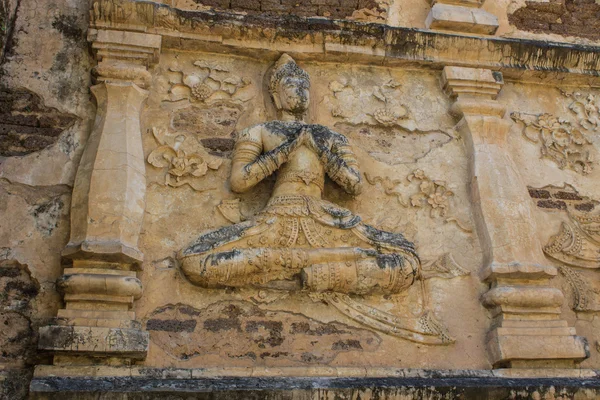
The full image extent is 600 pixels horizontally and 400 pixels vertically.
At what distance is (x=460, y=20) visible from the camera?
255 inches

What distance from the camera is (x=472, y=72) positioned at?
20.4 feet

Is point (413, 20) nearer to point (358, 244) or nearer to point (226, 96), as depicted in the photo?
point (226, 96)

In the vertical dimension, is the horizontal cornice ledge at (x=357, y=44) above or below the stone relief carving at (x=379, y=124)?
above

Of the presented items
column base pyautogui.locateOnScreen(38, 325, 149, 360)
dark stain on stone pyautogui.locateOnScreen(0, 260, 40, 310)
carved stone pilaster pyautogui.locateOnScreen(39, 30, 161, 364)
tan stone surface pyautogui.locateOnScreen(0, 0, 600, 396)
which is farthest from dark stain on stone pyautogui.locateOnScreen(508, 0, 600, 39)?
dark stain on stone pyautogui.locateOnScreen(0, 260, 40, 310)

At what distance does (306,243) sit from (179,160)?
1114 millimetres

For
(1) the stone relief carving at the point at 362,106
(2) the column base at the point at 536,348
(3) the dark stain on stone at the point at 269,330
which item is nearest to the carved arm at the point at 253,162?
(1) the stone relief carving at the point at 362,106

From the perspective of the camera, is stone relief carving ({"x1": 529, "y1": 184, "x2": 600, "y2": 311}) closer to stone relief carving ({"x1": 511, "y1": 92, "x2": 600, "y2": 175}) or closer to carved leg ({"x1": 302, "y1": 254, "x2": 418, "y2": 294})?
stone relief carving ({"x1": 511, "y1": 92, "x2": 600, "y2": 175})

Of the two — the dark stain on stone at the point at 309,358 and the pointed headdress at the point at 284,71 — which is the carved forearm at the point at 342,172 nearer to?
the pointed headdress at the point at 284,71

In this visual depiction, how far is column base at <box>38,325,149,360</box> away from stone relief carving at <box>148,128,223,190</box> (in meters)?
1.28

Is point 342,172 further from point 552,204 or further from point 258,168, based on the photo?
point 552,204

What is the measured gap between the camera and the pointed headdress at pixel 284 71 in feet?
19.2

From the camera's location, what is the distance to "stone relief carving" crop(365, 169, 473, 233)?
5.63 m

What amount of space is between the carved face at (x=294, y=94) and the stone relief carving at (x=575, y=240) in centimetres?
188

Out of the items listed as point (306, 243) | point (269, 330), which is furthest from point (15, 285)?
point (306, 243)
